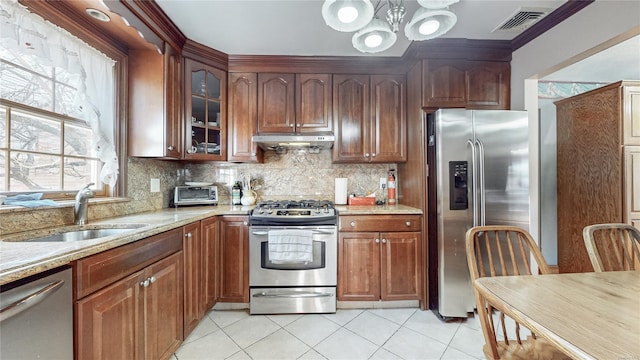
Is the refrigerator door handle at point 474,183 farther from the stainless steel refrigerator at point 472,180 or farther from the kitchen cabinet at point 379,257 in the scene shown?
the kitchen cabinet at point 379,257

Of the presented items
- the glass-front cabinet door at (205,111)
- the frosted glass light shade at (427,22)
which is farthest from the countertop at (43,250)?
the frosted glass light shade at (427,22)

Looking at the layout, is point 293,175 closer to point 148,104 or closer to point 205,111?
point 205,111

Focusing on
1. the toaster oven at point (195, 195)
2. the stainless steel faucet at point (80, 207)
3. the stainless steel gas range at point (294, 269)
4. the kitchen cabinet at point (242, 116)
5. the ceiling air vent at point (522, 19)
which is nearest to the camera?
the stainless steel faucet at point (80, 207)

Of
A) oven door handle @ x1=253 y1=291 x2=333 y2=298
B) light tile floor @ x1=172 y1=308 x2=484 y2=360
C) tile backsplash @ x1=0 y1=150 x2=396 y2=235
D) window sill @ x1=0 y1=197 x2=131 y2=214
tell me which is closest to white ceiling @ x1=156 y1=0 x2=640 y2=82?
tile backsplash @ x1=0 y1=150 x2=396 y2=235

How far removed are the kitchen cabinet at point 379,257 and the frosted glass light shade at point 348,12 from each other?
1.47 m

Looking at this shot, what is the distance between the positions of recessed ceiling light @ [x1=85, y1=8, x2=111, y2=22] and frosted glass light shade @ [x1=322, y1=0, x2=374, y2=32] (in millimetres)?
1464

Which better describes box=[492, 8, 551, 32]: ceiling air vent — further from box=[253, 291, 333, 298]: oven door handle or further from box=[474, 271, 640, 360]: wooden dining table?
box=[253, 291, 333, 298]: oven door handle

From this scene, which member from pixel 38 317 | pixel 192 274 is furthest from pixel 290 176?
pixel 38 317

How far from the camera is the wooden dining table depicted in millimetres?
594

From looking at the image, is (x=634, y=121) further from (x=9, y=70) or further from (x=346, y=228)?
(x=9, y=70)

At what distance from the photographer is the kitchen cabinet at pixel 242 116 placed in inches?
97.0

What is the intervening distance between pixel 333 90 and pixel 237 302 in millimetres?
2239

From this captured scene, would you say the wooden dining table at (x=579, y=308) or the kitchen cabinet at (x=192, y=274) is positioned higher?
the wooden dining table at (x=579, y=308)

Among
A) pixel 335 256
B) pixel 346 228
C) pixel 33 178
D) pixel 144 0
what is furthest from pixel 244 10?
pixel 335 256
